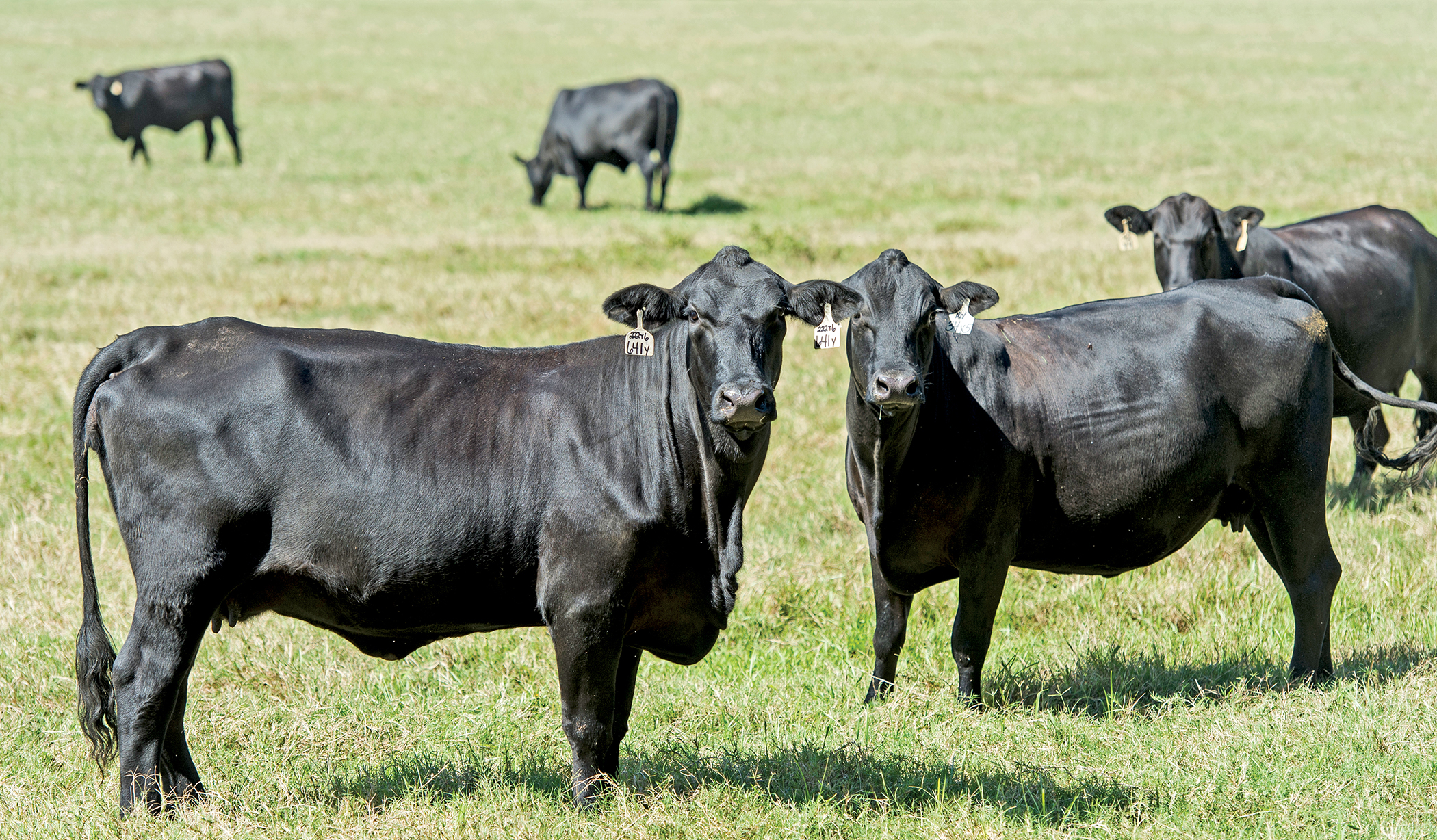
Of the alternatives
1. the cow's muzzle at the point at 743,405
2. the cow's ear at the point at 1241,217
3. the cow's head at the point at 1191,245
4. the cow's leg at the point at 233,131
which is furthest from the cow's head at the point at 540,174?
the cow's muzzle at the point at 743,405

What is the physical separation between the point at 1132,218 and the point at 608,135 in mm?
14523

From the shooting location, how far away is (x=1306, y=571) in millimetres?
5547

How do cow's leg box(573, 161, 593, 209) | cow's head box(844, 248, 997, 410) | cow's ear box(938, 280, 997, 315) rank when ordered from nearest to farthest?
cow's head box(844, 248, 997, 410) < cow's ear box(938, 280, 997, 315) < cow's leg box(573, 161, 593, 209)

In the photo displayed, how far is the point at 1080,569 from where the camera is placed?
5500 millimetres

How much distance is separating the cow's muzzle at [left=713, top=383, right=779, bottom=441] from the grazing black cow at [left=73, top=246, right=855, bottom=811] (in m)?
0.05

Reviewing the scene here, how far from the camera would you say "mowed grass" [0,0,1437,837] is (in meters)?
4.51

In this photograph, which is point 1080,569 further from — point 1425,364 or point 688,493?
point 1425,364

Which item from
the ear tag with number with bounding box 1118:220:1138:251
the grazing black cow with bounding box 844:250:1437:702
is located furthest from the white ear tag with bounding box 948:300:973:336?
the ear tag with number with bounding box 1118:220:1138:251

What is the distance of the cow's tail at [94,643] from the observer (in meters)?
4.40

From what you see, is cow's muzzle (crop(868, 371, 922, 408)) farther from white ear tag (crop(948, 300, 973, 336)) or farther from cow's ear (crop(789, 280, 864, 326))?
white ear tag (crop(948, 300, 973, 336))

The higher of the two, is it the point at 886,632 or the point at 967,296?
the point at 967,296

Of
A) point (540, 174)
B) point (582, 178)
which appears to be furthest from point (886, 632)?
point (540, 174)

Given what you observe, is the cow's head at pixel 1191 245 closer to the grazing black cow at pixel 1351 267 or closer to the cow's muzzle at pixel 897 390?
the grazing black cow at pixel 1351 267

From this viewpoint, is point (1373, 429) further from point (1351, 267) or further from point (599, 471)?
point (599, 471)
